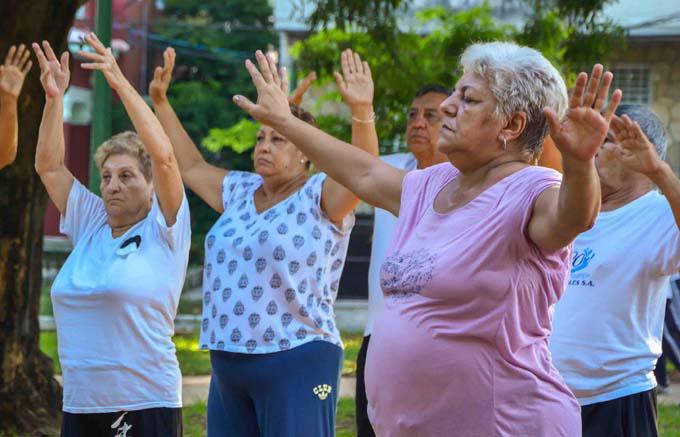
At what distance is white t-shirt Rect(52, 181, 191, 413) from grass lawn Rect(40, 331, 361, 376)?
508 centimetres

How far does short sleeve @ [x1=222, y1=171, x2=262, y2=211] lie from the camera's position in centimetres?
518

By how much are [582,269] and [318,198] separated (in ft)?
3.68

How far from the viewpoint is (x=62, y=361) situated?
15.8 feet

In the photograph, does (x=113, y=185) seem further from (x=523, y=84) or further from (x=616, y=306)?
(x=523, y=84)

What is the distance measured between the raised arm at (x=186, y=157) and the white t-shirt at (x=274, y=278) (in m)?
0.43

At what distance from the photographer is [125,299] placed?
4.67 metres

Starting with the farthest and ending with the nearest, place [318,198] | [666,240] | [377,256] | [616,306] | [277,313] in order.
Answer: [377,256] → [318,198] → [277,313] → [616,306] → [666,240]

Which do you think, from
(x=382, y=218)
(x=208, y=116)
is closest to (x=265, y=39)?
(x=208, y=116)

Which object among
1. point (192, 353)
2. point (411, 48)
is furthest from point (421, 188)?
point (192, 353)

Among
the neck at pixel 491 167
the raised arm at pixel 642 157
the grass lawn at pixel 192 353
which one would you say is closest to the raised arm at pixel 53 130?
the neck at pixel 491 167

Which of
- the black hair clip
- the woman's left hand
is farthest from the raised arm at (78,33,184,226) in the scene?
the black hair clip

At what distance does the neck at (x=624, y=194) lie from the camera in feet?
14.5

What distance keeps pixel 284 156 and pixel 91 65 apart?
93cm

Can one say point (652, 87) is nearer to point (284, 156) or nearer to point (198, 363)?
point (198, 363)
